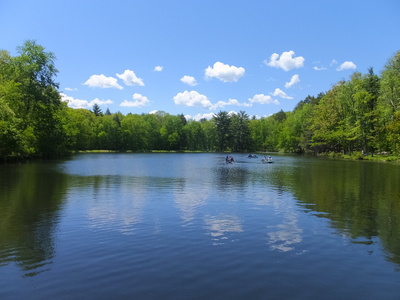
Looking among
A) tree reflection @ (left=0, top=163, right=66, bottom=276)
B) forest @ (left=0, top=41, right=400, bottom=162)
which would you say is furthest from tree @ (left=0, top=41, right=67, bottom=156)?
tree reflection @ (left=0, top=163, right=66, bottom=276)

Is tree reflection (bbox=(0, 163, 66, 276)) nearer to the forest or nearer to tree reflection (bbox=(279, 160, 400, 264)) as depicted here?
tree reflection (bbox=(279, 160, 400, 264))

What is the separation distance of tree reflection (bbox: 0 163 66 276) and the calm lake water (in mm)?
37

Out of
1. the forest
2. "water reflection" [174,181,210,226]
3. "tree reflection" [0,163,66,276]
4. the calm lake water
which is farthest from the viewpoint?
the forest

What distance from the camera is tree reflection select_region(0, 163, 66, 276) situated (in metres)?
9.15

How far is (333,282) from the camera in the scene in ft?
25.9

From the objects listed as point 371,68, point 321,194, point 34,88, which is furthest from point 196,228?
point 371,68

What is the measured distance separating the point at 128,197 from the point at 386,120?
63.3m

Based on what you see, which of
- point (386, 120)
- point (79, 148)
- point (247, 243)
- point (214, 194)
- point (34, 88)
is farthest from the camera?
point (79, 148)

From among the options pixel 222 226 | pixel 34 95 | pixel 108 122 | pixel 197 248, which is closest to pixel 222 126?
pixel 108 122

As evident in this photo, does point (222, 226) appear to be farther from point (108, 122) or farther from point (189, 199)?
point (108, 122)

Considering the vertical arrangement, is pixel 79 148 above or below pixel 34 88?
below

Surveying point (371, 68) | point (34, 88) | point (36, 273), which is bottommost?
point (36, 273)

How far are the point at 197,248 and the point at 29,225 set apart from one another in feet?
24.5

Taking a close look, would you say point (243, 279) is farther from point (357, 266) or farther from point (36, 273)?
point (36, 273)
